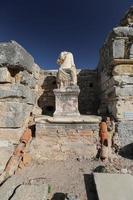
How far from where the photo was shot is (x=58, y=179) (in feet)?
11.4

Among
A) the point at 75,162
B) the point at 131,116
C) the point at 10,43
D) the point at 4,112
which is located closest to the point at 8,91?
the point at 4,112

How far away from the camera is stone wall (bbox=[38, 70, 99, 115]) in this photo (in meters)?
6.09

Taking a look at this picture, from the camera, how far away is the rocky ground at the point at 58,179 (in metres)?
2.89

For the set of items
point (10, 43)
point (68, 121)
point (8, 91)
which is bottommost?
point (68, 121)

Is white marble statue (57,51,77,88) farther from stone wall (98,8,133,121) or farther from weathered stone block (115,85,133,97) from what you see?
weathered stone block (115,85,133,97)

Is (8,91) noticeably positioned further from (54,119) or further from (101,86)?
(101,86)

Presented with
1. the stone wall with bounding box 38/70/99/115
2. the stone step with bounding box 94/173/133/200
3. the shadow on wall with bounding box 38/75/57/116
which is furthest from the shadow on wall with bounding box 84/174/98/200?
the shadow on wall with bounding box 38/75/57/116

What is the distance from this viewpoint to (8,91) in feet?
12.4

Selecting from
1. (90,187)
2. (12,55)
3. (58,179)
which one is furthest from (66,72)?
(90,187)

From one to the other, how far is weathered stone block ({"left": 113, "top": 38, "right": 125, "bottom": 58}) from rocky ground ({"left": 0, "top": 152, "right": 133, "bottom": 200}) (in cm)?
233

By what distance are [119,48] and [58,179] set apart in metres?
3.20

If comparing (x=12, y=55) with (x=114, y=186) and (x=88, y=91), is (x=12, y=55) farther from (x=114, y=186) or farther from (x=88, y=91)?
(x=88, y=91)

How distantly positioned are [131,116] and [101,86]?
64.9 inches

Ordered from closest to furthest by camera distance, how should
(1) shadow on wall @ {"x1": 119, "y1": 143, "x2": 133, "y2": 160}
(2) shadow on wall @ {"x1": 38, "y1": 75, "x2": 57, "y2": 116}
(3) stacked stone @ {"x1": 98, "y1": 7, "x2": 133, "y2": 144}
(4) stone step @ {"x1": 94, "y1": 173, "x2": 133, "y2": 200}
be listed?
(4) stone step @ {"x1": 94, "y1": 173, "x2": 133, "y2": 200}
(1) shadow on wall @ {"x1": 119, "y1": 143, "x2": 133, "y2": 160}
(3) stacked stone @ {"x1": 98, "y1": 7, "x2": 133, "y2": 144}
(2) shadow on wall @ {"x1": 38, "y1": 75, "x2": 57, "y2": 116}
